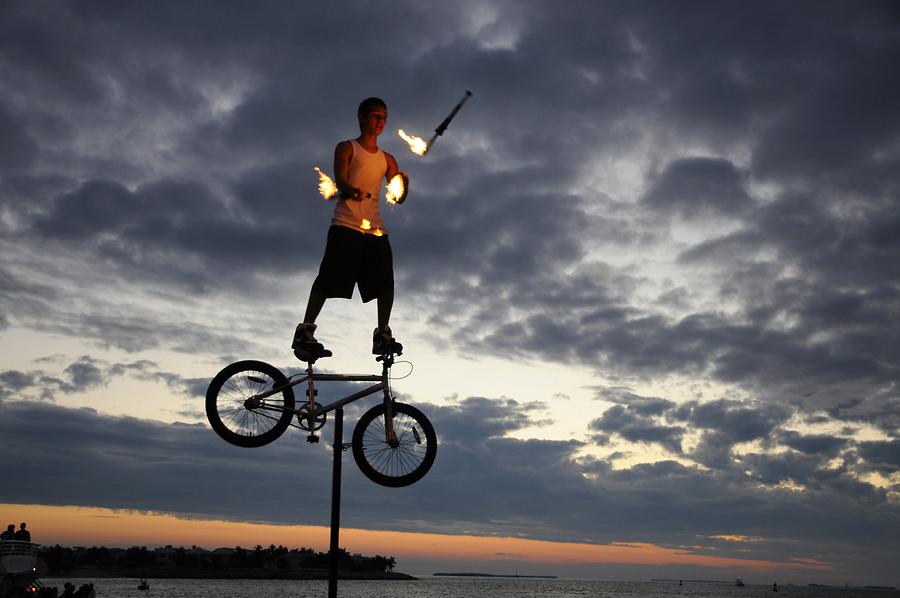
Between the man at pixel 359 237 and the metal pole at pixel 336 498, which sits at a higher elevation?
the man at pixel 359 237

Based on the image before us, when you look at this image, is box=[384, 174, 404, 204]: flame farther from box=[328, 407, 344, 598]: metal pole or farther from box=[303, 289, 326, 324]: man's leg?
box=[328, 407, 344, 598]: metal pole

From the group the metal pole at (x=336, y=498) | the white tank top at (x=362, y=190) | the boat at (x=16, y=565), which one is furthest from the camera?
the boat at (x=16, y=565)

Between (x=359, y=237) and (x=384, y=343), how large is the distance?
129 centimetres

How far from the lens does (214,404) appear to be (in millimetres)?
9180

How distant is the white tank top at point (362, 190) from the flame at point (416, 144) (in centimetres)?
48

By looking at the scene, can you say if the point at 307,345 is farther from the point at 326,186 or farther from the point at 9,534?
the point at 9,534

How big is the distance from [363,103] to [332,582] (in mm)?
5360

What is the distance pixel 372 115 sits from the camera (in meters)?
9.00

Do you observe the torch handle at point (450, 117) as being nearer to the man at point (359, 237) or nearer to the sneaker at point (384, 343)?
the man at point (359, 237)

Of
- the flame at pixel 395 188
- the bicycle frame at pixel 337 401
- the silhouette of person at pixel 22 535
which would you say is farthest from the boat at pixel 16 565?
the flame at pixel 395 188

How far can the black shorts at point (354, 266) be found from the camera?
907 cm

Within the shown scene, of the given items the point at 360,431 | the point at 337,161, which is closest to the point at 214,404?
the point at 360,431

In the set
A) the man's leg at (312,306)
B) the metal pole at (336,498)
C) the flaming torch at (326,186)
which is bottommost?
the metal pole at (336,498)

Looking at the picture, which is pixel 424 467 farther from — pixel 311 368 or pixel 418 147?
pixel 418 147
